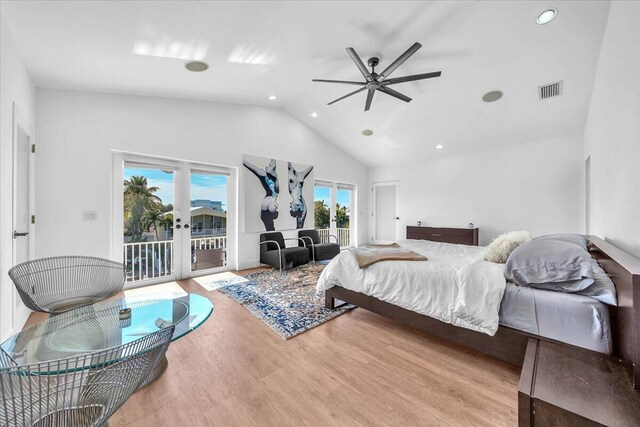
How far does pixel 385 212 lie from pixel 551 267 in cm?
565

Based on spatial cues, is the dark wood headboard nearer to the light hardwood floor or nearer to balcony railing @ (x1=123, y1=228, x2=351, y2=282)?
the light hardwood floor

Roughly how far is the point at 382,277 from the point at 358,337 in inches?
23.6

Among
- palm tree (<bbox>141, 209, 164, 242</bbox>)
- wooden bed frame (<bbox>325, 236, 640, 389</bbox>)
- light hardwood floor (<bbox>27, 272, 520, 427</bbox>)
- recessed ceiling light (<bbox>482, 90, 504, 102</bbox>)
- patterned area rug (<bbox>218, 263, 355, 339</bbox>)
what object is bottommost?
light hardwood floor (<bbox>27, 272, 520, 427</bbox>)

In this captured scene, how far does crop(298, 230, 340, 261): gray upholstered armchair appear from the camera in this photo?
539 centimetres

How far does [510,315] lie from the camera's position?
186cm

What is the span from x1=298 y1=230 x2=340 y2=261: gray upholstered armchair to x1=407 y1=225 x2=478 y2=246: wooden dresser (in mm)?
2080

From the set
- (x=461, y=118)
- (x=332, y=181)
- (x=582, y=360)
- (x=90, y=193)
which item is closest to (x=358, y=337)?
(x=582, y=360)

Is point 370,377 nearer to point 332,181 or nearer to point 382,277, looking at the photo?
point 382,277

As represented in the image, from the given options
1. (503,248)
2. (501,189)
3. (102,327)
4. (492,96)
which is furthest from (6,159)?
(501,189)

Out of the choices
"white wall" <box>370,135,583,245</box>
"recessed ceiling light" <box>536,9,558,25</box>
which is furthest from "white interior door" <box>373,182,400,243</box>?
"recessed ceiling light" <box>536,9,558,25</box>

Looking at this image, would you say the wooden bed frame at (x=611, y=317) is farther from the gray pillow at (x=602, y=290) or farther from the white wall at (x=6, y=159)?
the white wall at (x=6, y=159)

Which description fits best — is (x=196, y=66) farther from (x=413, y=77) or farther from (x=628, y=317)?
(x=628, y=317)

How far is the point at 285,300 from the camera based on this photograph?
3.26m

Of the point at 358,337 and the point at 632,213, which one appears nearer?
the point at 632,213
